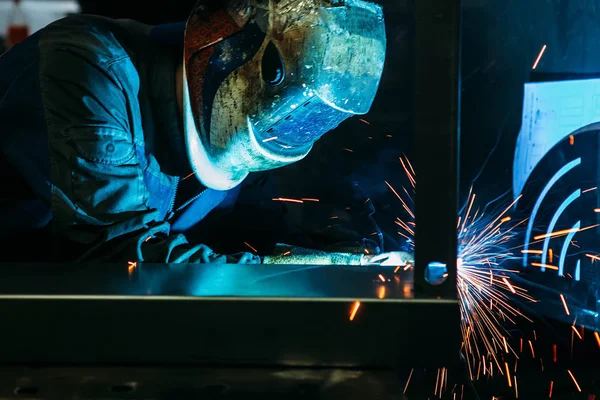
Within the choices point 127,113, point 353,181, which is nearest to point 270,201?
point 353,181

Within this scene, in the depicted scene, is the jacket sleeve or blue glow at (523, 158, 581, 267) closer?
the jacket sleeve

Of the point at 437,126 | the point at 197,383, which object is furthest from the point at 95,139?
the point at 437,126

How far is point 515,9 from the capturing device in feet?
6.22

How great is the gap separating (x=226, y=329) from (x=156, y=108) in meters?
1.21

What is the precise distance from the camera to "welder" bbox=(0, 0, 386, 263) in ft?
4.48

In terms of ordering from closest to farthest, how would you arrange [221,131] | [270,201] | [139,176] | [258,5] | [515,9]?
[139,176] → [258,5] → [221,131] → [515,9] → [270,201]

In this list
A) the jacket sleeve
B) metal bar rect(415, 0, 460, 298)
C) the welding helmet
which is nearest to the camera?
metal bar rect(415, 0, 460, 298)

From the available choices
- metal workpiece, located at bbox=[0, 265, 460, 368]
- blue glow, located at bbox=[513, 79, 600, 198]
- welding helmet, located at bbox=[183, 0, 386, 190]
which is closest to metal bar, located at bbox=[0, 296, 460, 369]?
metal workpiece, located at bbox=[0, 265, 460, 368]

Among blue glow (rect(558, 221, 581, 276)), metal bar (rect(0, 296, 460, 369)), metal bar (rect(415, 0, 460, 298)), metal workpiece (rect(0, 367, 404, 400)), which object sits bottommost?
blue glow (rect(558, 221, 581, 276))

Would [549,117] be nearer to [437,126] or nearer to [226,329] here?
[437,126]

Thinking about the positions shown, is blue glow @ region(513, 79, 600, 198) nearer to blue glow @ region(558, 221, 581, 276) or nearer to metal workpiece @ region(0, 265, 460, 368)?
blue glow @ region(558, 221, 581, 276)

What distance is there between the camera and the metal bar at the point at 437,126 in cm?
59

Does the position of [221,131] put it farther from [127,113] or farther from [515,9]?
[515,9]

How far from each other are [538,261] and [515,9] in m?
0.82
